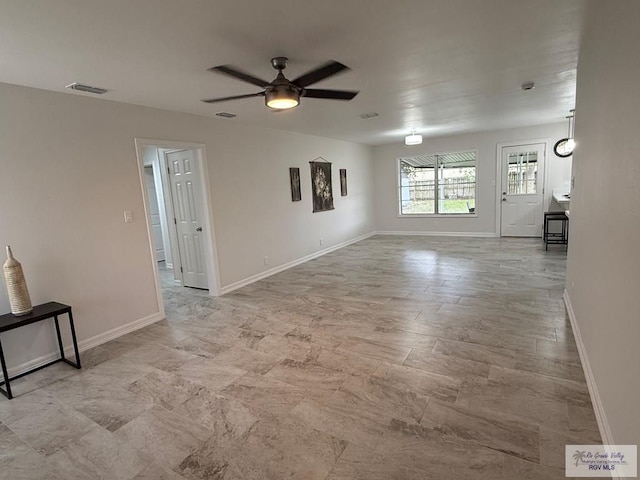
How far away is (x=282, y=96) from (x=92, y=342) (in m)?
3.02

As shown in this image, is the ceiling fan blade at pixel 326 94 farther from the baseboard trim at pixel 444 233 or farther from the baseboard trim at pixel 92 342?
the baseboard trim at pixel 444 233

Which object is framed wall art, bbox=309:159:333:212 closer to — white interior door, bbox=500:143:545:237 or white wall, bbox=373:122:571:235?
white wall, bbox=373:122:571:235

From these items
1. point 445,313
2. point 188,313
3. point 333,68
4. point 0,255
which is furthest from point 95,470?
point 445,313

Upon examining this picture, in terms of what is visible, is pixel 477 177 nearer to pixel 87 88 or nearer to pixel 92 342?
pixel 87 88

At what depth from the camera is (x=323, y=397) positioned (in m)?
2.34

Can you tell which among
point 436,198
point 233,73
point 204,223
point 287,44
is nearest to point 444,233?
point 436,198

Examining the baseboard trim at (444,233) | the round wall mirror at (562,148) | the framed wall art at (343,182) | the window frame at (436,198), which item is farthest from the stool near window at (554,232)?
the framed wall art at (343,182)

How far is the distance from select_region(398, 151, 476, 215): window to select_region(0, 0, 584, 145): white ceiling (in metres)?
4.19

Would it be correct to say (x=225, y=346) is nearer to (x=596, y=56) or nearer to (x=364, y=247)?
(x=596, y=56)

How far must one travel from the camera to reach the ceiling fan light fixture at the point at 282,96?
2553 mm

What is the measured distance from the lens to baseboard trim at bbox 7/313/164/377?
2.92 m

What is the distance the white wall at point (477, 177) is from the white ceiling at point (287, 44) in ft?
11.5

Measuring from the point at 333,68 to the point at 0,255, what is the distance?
309cm

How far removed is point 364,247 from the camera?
25.4 feet
